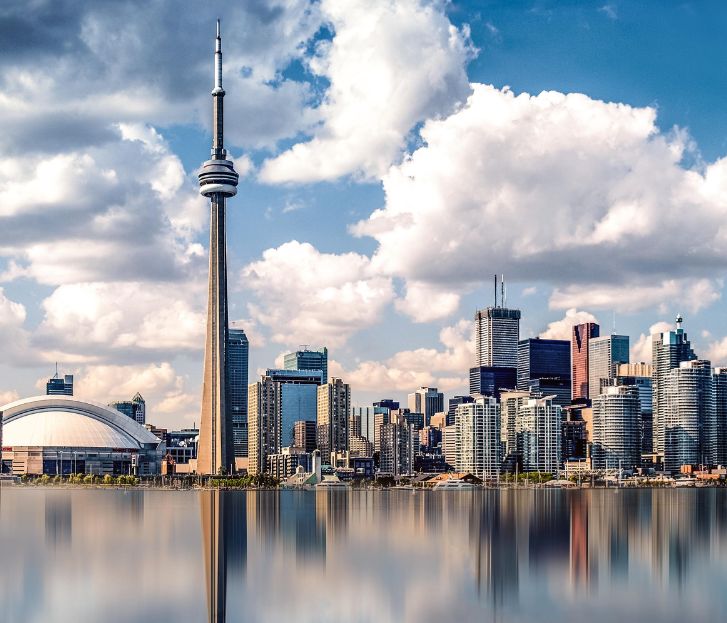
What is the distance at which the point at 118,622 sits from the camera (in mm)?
56531

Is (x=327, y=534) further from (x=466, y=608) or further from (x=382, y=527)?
(x=466, y=608)

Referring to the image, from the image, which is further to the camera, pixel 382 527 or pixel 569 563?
pixel 382 527

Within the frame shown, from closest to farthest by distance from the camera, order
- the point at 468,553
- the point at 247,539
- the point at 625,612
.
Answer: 1. the point at 625,612
2. the point at 468,553
3. the point at 247,539

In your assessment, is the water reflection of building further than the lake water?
Yes

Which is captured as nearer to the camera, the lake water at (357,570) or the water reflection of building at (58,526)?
the lake water at (357,570)

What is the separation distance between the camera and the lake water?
6066cm

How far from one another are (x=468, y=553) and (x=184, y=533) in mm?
30593

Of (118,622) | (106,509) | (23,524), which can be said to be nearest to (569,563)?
(118,622)

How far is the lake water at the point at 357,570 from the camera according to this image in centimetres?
6066

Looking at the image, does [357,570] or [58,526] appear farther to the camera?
[58,526]

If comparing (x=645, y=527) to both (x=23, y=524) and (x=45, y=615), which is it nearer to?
(x=23, y=524)

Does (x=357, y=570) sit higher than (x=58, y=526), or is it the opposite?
(x=357, y=570)

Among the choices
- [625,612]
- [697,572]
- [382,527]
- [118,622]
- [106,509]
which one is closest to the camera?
[118,622]

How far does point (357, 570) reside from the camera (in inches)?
3068
